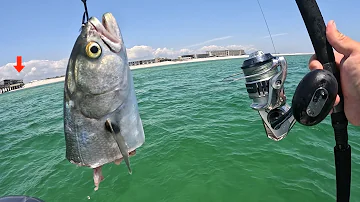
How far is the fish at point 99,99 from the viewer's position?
179 cm

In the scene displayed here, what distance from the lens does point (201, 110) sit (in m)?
11.1

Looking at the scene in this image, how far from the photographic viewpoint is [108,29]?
1.80 m

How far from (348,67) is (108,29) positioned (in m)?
1.78

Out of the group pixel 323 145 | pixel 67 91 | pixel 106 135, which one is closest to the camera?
pixel 67 91

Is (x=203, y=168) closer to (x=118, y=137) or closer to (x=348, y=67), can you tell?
(x=118, y=137)

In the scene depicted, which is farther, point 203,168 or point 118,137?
point 203,168

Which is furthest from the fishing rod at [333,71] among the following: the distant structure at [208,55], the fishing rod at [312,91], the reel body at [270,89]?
the distant structure at [208,55]

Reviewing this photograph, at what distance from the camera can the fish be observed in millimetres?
1789

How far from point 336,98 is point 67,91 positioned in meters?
2.07

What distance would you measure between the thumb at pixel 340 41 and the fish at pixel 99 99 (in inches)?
62.0

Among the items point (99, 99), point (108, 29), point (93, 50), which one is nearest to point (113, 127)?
point (99, 99)

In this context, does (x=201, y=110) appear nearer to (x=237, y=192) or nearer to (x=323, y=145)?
(x=323, y=145)

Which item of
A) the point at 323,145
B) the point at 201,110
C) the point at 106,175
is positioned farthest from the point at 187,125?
the point at 323,145

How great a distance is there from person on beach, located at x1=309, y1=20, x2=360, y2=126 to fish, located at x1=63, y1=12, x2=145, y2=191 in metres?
1.60
